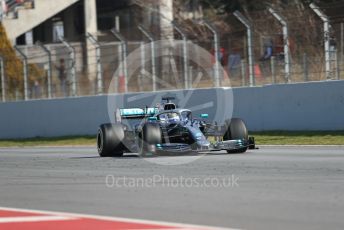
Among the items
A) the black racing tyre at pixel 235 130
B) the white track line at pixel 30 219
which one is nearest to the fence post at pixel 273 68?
the black racing tyre at pixel 235 130

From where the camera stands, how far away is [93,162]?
605 inches

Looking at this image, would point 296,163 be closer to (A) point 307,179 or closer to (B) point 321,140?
(A) point 307,179

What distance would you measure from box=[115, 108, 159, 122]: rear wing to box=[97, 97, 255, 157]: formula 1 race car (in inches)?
5.6

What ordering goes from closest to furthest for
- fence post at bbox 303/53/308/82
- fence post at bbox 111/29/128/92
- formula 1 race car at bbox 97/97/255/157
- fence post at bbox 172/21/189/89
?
formula 1 race car at bbox 97/97/255/157 → fence post at bbox 303/53/308/82 → fence post at bbox 172/21/189/89 → fence post at bbox 111/29/128/92

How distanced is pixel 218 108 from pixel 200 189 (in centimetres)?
1359

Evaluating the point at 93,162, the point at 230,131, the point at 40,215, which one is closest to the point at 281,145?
the point at 230,131

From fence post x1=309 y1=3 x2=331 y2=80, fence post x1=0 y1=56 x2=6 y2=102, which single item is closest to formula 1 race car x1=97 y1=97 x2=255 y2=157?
fence post x1=309 y1=3 x2=331 y2=80

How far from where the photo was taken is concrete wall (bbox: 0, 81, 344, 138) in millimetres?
20797

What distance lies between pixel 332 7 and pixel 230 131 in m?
8.75

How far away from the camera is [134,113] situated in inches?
657

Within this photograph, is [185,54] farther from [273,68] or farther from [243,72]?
[273,68]

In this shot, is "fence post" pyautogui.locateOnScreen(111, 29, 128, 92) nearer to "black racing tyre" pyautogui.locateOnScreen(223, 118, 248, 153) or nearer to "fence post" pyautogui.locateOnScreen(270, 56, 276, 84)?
"fence post" pyautogui.locateOnScreen(270, 56, 276, 84)

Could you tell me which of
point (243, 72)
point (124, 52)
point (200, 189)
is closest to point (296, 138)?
point (243, 72)

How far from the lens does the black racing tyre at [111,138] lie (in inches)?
630
